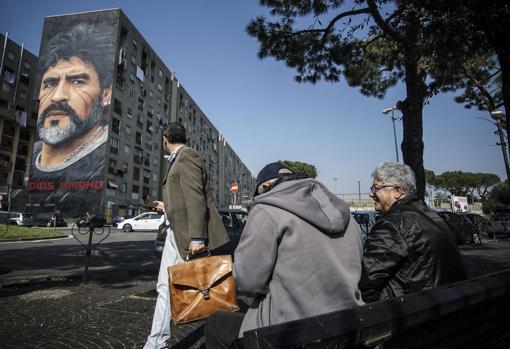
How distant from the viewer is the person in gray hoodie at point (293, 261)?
4.54 ft

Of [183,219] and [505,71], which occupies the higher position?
[505,71]

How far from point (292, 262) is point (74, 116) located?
154 feet

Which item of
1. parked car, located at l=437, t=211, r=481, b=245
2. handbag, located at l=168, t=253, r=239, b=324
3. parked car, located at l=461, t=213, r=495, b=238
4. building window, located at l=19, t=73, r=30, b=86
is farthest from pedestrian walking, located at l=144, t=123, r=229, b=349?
building window, located at l=19, t=73, r=30, b=86

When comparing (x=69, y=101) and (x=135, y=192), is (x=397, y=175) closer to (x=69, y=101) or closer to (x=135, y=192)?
(x=69, y=101)

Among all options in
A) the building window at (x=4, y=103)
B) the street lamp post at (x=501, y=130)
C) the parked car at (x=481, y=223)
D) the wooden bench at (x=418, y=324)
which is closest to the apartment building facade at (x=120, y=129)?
the building window at (x=4, y=103)

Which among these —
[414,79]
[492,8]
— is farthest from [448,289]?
[414,79]

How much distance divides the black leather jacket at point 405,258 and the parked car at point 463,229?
51.0 feet

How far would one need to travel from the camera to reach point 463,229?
53.1 ft

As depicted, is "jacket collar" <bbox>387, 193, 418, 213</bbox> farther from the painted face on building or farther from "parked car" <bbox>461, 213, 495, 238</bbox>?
the painted face on building

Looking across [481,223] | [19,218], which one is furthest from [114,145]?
[481,223]

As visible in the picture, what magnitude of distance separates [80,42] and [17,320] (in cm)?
4867

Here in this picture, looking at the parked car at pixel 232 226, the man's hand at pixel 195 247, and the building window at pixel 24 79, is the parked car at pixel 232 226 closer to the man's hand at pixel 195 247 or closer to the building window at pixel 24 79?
the man's hand at pixel 195 247

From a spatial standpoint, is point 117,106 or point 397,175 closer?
point 397,175

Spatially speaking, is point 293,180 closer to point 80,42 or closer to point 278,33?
point 278,33
